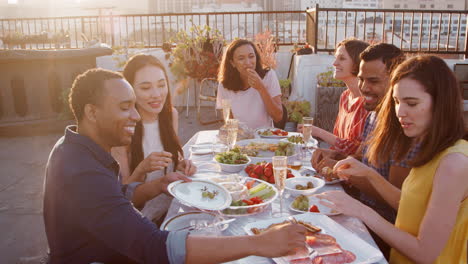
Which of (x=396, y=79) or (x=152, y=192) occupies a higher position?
(x=396, y=79)

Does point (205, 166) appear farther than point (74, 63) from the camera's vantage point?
No

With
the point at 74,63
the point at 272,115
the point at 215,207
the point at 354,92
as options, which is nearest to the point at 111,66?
the point at 74,63

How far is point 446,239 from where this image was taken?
4.35ft

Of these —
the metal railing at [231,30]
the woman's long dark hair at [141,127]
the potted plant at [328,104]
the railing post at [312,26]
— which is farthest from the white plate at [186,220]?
the railing post at [312,26]

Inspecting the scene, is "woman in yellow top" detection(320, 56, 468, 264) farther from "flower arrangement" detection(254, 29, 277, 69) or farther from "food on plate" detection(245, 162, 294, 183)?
"flower arrangement" detection(254, 29, 277, 69)

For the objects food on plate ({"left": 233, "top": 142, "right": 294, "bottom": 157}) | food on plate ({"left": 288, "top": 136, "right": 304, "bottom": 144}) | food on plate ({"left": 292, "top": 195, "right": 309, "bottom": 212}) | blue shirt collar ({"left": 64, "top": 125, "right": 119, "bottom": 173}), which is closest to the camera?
blue shirt collar ({"left": 64, "top": 125, "right": 119, "bottom": 173})

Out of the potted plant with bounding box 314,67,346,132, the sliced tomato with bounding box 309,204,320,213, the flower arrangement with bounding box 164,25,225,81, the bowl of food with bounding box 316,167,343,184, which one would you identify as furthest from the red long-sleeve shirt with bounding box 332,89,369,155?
the flower arrangement with bounding box 164,25,225,81

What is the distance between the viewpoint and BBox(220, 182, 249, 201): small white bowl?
173 centimetres

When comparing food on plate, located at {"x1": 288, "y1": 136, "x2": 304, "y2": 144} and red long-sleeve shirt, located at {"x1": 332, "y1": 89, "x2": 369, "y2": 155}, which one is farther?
food on plate, located at {"x1": 288, "y1": 136, "x2": 304, "y2": 144}

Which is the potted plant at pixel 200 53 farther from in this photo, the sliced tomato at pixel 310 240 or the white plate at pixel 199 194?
the sliced tomato at pixel 310 240

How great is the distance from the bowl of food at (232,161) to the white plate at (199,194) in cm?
41

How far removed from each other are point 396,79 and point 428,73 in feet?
0.43

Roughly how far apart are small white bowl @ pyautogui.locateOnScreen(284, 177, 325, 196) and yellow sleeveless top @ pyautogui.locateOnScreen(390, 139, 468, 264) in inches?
15.5

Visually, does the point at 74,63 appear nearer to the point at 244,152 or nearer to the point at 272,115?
the point at 272,115
